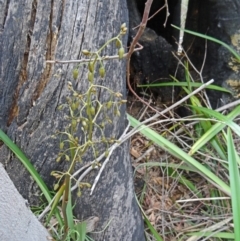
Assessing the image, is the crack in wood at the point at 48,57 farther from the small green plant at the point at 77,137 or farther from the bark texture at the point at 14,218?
the bark texture at the point at 14,218

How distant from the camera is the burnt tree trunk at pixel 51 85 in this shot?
1.24 m

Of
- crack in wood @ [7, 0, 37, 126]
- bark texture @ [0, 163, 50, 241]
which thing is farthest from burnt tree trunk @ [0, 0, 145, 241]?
bark texture @ [0, 163, 50, 241]

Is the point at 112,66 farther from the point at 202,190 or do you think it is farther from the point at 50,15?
the point at 202,190

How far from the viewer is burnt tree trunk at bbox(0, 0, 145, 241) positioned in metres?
1.24

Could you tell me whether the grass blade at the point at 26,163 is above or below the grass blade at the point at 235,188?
above

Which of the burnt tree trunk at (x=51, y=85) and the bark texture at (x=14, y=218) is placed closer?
the bark texture at (x=14, y=218)

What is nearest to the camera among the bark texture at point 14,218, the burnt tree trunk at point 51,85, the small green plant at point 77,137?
the small green plant at point 77,137

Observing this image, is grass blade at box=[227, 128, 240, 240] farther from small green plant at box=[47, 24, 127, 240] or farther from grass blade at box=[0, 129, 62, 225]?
grass blade at box=[0, 129, 62, 225]

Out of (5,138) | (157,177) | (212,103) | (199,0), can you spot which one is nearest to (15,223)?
(5,138)

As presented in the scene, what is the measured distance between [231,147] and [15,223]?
657 mm

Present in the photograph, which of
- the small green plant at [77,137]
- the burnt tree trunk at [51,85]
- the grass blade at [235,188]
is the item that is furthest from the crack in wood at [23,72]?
the grass blade at [235,188]

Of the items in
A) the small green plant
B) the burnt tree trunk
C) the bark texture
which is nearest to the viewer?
the small green plant

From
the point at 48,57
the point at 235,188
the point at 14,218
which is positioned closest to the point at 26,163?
the point at 14,218

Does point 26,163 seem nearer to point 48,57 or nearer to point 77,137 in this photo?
point 77,137
